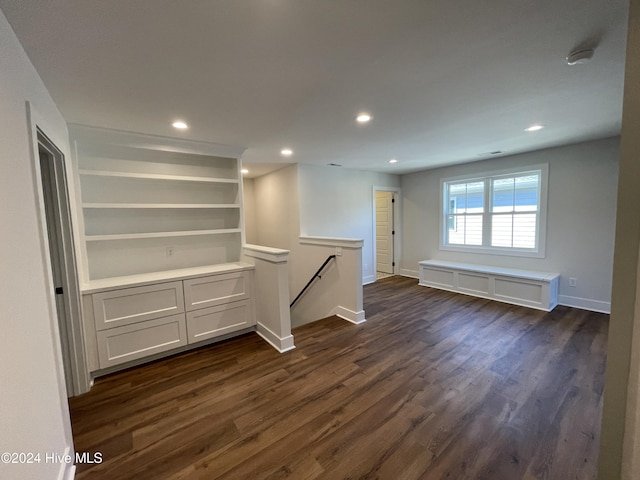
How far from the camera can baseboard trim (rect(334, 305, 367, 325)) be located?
364 centimetres

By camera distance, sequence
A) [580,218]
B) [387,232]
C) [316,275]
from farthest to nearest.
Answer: [387,232] → [316,275] → [580,218]

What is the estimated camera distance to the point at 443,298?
4.59m

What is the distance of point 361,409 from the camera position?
6.61 ft

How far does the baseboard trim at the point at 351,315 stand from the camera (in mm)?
3641

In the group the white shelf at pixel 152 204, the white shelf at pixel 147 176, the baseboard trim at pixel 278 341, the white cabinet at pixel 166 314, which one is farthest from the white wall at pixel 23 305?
the baseboard trim at pixel 278 341

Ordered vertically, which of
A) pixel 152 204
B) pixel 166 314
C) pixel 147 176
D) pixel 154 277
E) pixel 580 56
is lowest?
pixel 166 314

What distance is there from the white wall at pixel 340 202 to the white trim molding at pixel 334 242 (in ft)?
1.00

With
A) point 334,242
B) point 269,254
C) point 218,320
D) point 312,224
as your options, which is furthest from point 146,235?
point 312,224

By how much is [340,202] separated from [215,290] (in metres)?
3.11

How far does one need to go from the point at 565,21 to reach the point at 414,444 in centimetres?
254

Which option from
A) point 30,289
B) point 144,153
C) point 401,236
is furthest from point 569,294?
point 144,153

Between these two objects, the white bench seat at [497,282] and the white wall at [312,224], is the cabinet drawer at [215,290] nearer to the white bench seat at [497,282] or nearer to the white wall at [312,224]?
the white wall at [312,224]

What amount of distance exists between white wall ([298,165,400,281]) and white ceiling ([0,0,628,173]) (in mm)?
1934

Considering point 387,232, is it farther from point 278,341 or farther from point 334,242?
point 278,341
